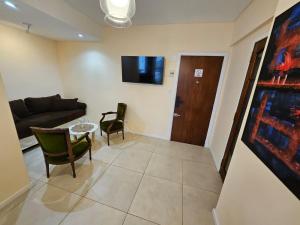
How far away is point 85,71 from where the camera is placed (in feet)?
11.8

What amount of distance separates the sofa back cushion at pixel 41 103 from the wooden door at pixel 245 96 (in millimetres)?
4397

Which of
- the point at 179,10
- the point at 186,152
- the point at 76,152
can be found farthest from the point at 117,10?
the point at 186,152

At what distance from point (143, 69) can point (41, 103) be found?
2.89 m

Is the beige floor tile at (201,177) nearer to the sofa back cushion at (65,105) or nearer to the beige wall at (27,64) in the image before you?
the sofa back cushion at (65,105)

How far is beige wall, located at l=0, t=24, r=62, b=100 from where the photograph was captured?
2.84 m

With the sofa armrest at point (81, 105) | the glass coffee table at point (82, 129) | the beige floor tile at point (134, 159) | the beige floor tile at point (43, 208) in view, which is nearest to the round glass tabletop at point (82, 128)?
the glass coffee table at point (82, 129)

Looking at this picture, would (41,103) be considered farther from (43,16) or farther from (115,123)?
(43,16)

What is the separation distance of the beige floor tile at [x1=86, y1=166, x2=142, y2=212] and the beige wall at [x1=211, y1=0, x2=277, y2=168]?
1630 millimetres

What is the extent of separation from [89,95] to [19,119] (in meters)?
1.59

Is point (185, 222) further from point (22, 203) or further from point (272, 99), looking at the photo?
point (22, 203)

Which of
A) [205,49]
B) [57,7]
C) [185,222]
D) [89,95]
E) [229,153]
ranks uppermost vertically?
[57,7]

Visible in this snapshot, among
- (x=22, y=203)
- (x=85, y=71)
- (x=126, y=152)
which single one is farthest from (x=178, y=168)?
(x=85, y=71)

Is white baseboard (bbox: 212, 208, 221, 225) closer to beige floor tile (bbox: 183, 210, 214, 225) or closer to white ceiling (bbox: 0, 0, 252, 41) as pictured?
beige floor tile (bbox: 183, 210, 214, 225)

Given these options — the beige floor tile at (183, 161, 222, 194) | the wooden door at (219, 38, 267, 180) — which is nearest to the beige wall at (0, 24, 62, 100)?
the beige floor tile at (183, 161, 222, 194)
